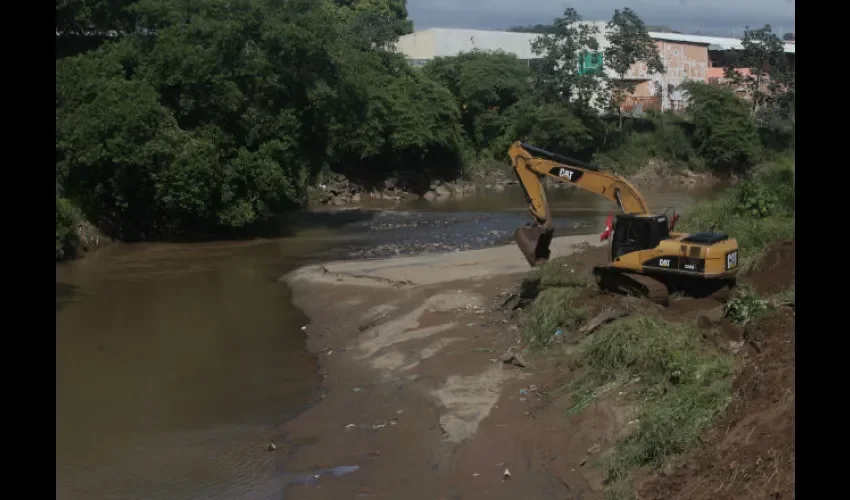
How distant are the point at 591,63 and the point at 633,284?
41859 mm

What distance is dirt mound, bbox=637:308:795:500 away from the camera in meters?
7.09

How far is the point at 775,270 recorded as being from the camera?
1492 cm

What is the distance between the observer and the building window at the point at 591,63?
5303 cm

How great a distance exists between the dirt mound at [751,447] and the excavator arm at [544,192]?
641cm

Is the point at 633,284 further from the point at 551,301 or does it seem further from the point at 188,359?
the point at 188,359

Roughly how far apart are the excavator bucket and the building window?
38547 mm

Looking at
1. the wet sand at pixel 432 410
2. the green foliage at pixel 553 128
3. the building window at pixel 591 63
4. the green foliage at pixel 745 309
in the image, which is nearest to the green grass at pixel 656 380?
the wet sand at pixel 432 410

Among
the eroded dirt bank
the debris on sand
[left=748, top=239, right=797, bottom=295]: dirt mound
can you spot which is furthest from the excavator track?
the debris on sand

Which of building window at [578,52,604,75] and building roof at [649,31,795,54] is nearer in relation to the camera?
building window at [578,52,604,75]

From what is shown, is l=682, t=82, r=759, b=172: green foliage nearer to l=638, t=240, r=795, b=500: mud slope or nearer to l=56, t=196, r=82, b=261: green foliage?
l=56, t=196, r=82, b=261: green foliage

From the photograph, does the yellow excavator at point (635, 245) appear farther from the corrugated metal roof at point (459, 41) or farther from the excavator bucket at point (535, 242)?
the corrugated metal roof at point (459, 41)

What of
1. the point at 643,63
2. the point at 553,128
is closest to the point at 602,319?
the point at 553,128
